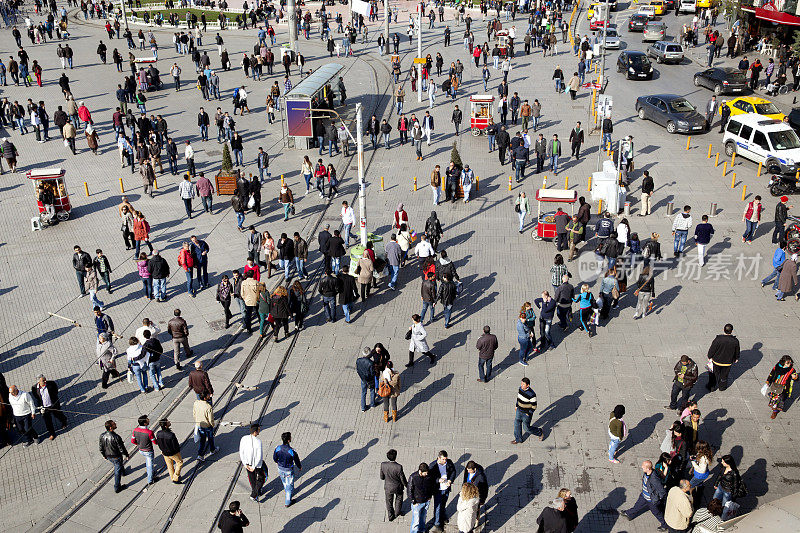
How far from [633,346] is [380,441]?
6547mm

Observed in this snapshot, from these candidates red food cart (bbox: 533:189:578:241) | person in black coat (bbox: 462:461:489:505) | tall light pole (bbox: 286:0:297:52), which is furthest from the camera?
tall light pole (bbox: 286:0:297:52)

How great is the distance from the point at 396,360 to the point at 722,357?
6817 mm

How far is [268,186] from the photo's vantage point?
87.1 ft

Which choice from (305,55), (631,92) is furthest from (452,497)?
(305,55)

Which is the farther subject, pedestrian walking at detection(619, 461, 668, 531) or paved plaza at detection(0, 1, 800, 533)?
paved plaza at detection(0, 1, 800, 533)

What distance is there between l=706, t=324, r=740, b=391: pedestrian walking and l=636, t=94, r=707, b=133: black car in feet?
58.7

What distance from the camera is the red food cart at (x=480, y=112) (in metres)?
31.2

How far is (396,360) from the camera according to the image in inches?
649

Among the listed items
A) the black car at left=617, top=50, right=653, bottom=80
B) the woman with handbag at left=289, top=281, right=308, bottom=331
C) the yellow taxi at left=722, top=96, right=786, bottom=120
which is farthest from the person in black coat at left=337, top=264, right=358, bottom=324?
the black car at left=617, top=50, right=653, bottom=80

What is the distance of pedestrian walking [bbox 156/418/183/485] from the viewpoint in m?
12.6

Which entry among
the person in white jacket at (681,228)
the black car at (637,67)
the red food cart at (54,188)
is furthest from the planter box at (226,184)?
the black car at (637,67)

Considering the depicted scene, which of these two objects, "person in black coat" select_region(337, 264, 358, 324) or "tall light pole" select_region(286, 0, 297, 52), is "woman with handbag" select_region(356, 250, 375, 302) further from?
"tall light pole" select_region(286, 0, 297, 52)

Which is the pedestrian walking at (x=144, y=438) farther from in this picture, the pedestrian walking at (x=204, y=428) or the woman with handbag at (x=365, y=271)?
the woman with handbag at (x=365, y=271)

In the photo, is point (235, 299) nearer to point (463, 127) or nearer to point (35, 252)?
point (35, 252)
